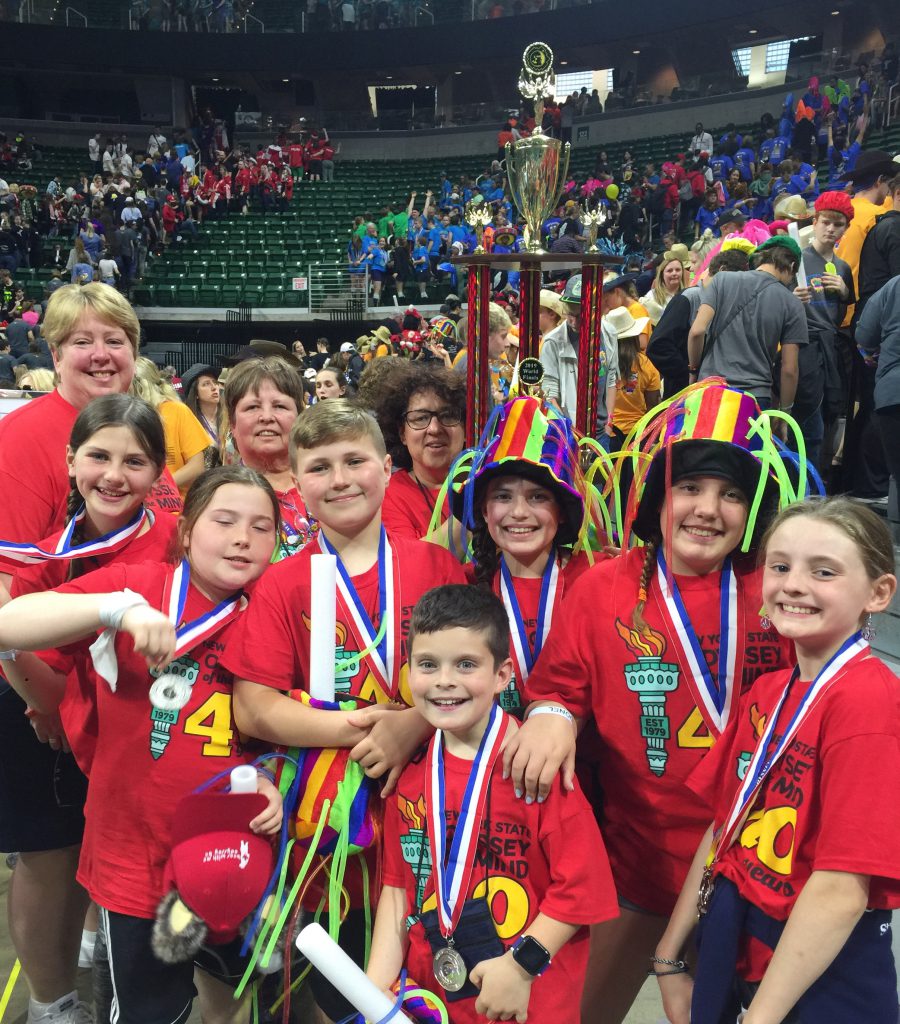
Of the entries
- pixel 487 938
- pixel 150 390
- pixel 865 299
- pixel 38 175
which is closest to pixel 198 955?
pixel 487 938

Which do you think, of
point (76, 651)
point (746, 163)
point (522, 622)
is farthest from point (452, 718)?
point (746, 163)

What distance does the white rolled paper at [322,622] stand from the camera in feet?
5.88

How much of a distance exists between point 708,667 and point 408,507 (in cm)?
109

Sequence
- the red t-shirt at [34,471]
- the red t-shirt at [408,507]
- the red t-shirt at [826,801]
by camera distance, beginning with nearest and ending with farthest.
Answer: the red t-shirt at [826,801] → the red t-shirt at [34,471] → the red t-shirt at [408,507]

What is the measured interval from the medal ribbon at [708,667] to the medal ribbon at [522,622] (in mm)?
303

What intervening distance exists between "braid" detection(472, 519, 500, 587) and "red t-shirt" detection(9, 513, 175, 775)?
2.36ft

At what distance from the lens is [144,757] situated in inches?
80.4

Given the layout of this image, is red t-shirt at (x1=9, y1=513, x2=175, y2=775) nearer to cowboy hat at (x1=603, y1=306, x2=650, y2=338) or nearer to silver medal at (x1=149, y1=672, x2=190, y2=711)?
silver medal at (x1=149, y1=672, x2=190, y2=711)

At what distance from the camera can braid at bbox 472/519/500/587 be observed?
2293mm

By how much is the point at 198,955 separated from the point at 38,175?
2355cm

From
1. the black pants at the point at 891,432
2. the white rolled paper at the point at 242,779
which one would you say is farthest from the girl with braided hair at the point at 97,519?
the black pants at the point at 891,432

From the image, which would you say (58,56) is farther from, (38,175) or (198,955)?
(198,955)

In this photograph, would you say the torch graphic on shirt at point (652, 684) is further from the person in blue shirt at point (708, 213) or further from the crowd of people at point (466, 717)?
the person in blue shirt at point (708, 213)

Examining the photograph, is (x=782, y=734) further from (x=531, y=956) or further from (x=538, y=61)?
(x=538, y=61)
